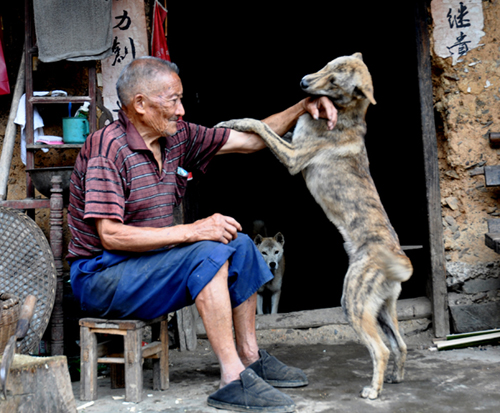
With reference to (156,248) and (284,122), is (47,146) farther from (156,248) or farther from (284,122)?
(284,122)

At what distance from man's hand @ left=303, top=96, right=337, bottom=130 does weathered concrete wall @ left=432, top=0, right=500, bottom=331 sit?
145 centimetres

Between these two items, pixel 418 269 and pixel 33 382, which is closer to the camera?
pixel 33 382

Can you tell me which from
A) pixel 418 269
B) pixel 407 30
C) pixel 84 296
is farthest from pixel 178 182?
pixel 418 269

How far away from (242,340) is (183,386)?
510mm

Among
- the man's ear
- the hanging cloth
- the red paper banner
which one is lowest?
the man's ear

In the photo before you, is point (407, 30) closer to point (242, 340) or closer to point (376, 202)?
point (376, 202)

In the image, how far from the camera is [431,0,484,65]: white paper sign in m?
4.32

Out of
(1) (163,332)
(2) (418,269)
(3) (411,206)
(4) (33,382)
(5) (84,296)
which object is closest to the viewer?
(4) (33,382)

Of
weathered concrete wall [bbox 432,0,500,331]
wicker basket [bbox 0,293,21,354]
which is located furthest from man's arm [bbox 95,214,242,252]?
weathered concrete wall [bbox 432,0,500,331]

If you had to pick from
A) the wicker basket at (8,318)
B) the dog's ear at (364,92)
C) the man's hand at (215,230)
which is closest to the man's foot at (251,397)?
the man's hand at (215,230)

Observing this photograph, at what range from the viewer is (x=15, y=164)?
4410 mm

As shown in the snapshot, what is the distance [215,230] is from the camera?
293 cm

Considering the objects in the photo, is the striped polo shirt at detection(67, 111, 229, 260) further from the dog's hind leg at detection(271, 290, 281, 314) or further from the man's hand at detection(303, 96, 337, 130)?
the dog's hind leg at detection(271, 290, 281, 314)

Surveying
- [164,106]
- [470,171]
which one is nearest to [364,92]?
[164,106]
